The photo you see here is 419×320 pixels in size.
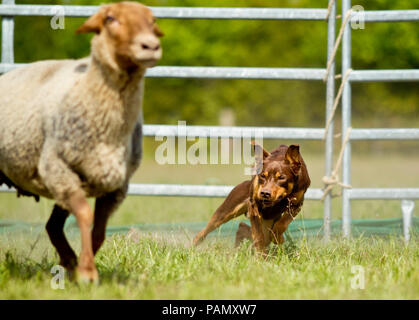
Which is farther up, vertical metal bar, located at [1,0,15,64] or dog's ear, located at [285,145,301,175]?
vertical metal bar, located at [1,0,15,64]

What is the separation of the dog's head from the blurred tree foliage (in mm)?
24379

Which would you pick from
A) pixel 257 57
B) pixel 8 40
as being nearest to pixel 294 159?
pixel 8 40

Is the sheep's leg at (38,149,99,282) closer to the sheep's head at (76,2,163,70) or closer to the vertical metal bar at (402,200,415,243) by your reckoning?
the sheep's head at (76,2,163,70)

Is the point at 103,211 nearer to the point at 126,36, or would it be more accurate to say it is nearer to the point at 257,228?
the point at 126,36

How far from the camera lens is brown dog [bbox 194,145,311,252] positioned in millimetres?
4238

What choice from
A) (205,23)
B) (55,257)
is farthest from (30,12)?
(205,23)

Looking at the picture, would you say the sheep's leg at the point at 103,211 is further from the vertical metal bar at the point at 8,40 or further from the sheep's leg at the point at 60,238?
the vertical metal bar at the point at 8,40

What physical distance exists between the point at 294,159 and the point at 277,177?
19cm

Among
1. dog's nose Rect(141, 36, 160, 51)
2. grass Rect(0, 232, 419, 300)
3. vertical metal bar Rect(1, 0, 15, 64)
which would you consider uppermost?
vertical metal bar Rect(1, 0, 15, 64)

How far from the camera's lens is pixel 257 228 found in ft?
14.2

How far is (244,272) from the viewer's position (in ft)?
11.5

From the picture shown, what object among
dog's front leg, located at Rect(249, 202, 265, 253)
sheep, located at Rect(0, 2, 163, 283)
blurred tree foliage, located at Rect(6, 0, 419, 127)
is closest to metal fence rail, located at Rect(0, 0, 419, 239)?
dog's front leg, located at Rect(249, 202, 265, 253)
